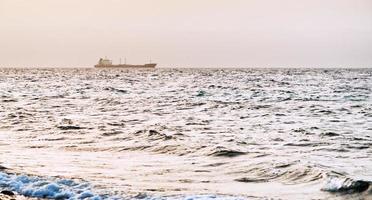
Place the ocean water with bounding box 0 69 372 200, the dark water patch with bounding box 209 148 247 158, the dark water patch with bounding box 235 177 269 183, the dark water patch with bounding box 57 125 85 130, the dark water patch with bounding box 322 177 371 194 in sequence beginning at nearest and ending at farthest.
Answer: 1. the dark water patch with bounding box 322 177 371 194
2. the ocean water with bounding box 0 69 372 200
3. the dark water patch with bounding box 235 177 269 183
4. the dark water patch with bounding box 209 148 247 158
5. the dark water patch with bounding box 57 125 85 130

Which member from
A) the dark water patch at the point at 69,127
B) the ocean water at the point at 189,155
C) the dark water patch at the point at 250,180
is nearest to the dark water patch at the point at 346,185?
the ocean water at the point at 189,155

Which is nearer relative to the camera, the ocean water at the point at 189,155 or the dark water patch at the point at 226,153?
the ocean water at the point at 189,155

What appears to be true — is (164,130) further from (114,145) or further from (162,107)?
(162,107)

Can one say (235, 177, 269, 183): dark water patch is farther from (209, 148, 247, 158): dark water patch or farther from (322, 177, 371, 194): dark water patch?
(209, 148, 247, 158): dark water patch

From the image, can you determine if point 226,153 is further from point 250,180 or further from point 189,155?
point 250,180

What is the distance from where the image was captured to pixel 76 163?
50.1 feet

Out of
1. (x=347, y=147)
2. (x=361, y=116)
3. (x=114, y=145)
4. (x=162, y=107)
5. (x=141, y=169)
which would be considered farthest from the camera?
(x=162, y=107)

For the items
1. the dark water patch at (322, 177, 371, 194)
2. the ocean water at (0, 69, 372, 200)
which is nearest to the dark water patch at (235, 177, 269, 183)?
the ocean water at (0, 69, 372, 200)

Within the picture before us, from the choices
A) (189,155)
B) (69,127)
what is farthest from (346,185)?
(69,127)

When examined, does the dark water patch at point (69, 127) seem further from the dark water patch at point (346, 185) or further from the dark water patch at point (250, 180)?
the dark water patch at point (346, 185)

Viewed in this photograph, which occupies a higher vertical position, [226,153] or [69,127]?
[226,153]

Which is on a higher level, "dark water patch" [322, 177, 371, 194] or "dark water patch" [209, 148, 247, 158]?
"dark water patch" [322, 177, 371, 194]

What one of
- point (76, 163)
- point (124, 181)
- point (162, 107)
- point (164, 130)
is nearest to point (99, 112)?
point (162, 107)

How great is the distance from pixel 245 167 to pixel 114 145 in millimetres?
5731
